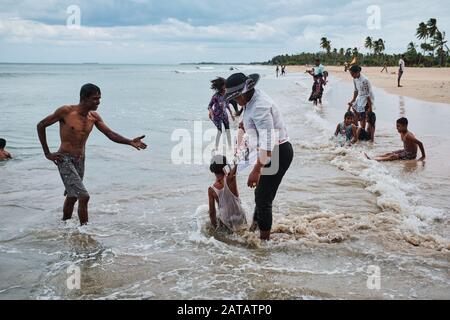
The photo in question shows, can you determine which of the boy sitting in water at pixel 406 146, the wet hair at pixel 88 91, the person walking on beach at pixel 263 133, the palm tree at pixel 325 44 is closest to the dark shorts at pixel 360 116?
the boy sitting in water at pixel 406 146

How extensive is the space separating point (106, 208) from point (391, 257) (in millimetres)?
4092

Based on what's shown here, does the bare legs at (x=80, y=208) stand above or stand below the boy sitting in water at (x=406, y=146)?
below

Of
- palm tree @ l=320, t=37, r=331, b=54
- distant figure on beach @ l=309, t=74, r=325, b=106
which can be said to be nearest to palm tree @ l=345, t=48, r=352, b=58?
palm tree @ l=320, t=37, r=331, b=54

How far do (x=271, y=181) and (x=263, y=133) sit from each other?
608mm

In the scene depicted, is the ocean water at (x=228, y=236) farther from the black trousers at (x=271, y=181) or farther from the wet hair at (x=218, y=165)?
the wet hair at (x=218, y=165)

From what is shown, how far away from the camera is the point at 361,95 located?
10.8 metres

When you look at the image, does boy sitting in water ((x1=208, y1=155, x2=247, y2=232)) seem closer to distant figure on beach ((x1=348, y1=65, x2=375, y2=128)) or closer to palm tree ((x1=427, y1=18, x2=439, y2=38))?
distant figure on beach ((x1=348, y1=65, x2=375, y2=128))

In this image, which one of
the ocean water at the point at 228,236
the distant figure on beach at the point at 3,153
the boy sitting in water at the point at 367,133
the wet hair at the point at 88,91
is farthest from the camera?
the boy sitting in water at the point at 367,133

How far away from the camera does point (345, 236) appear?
16.9 ft

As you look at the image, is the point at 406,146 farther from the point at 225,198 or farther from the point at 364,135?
the point at 225,198

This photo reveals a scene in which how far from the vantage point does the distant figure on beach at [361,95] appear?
10406mm

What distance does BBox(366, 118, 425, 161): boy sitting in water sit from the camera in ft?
28.6
